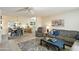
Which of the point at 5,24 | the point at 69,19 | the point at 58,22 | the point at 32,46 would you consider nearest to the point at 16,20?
the point at 5,24

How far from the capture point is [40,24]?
2.34 metres

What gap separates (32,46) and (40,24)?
517 millimetres

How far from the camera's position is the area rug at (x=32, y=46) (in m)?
2.25

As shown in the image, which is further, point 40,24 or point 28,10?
point 40,24

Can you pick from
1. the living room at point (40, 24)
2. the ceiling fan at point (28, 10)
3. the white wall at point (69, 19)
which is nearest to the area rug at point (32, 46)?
the living room at point (40, 24)

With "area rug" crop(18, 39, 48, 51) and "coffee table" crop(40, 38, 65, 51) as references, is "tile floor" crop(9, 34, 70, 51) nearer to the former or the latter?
"area rug" crop(18, 39, 48, 51)

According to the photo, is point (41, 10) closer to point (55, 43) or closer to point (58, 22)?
point (58, 22)

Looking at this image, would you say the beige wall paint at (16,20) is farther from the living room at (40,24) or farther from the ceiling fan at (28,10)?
the ceiling fan at (28,10)

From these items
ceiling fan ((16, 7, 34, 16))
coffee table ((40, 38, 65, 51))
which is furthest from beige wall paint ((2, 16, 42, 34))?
coffee table ((40, 38, 65, 51))

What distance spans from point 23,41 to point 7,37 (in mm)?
358

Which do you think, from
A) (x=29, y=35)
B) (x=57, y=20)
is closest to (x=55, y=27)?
(x=57, y=20)

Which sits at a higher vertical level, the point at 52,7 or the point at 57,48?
the point at 52,7

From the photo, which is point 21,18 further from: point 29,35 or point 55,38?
point 55,38
